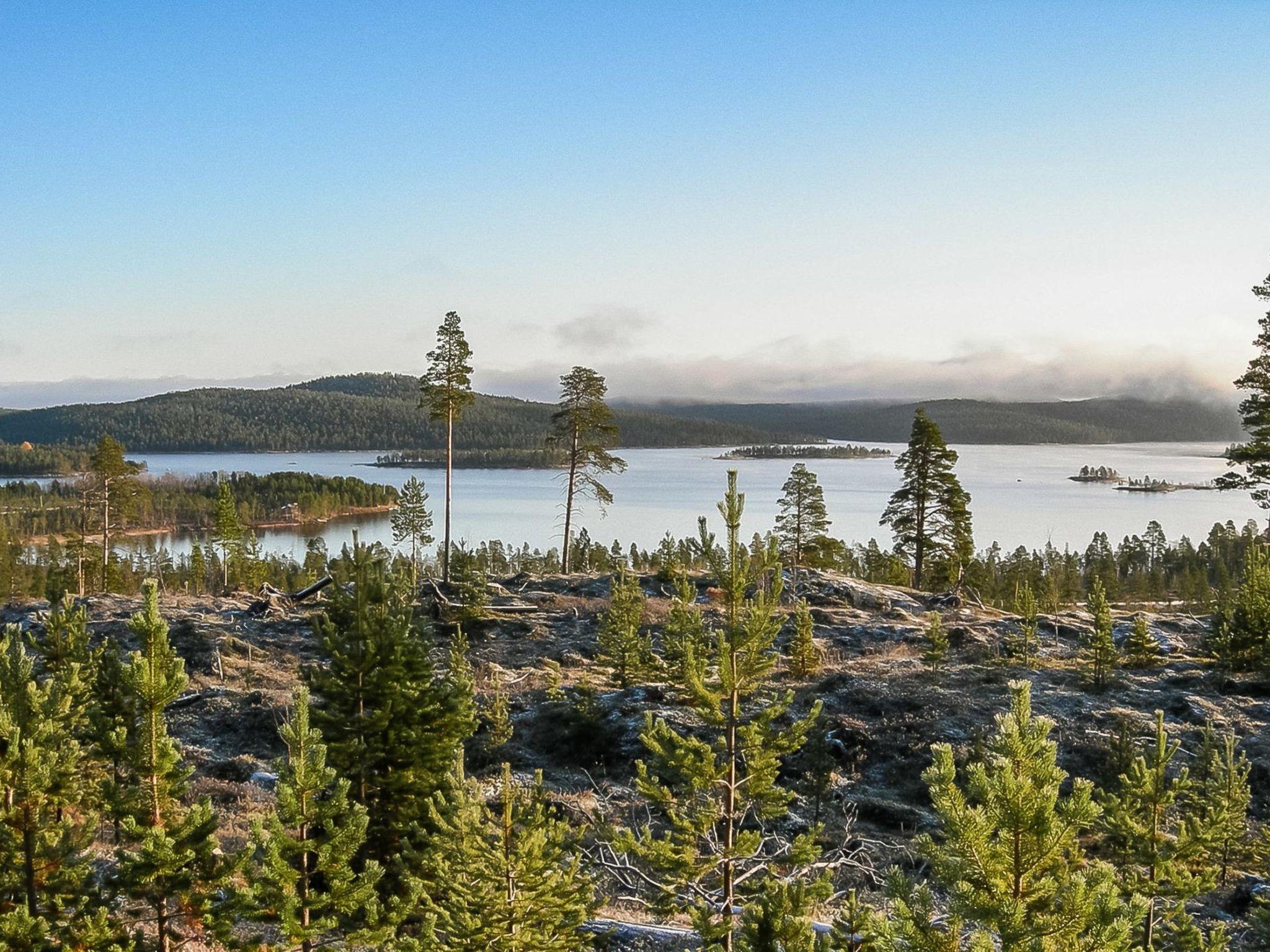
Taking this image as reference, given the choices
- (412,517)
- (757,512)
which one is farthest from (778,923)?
(757,512)

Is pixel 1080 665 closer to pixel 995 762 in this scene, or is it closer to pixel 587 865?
pixel 587 865

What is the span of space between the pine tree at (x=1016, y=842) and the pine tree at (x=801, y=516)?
3706cm

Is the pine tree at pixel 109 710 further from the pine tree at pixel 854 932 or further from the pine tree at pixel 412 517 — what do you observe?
the pine tree at pixel 412 517

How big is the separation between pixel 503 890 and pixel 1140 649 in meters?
21.0

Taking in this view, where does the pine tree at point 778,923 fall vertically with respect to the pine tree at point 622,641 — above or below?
above

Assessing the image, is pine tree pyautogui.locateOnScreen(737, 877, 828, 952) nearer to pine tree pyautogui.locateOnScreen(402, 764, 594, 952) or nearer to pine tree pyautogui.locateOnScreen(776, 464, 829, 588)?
pine tree pyautogui.locateOnScreen(402, 764, 594, 952)

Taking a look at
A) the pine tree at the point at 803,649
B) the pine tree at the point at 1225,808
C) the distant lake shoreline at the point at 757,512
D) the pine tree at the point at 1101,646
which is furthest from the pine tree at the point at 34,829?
the distant lake shoreline at the point at 757,512

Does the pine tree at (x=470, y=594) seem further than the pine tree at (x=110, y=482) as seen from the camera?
No

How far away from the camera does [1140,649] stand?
2333cm

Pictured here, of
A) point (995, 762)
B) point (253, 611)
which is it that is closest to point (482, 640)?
point (253, 611)

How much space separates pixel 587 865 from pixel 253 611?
22.9 meters

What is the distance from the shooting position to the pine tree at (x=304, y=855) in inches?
335

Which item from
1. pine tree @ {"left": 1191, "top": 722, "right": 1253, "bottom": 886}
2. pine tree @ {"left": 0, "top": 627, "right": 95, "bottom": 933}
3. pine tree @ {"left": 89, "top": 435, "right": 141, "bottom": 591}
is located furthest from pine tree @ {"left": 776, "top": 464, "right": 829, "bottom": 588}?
pine tree @ {"left": 89, "top": 435, "right": 141, "bottom": 591}


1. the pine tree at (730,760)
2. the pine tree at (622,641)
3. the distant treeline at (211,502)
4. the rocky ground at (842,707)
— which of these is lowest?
the distant treeline at (211,502)
